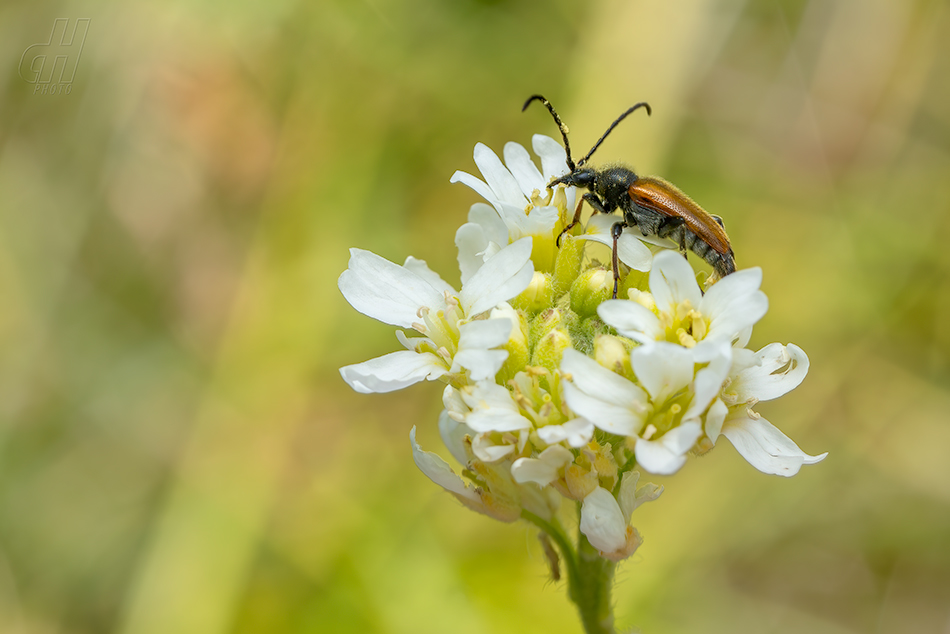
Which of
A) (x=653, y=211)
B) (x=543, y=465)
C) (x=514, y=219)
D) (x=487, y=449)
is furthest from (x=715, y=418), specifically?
(x=514, y=219)

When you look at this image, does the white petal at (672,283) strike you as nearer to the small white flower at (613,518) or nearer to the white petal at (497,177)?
the small white flower at (613,518)

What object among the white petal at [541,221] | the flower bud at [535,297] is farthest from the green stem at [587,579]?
the white petal at [541,221]

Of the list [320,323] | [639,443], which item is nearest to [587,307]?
[639,443]

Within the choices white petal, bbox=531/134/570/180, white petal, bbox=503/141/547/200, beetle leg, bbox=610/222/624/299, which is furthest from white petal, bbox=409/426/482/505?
white petal, bbox=531/134/570/180

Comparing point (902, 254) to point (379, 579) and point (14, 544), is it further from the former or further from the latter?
point (14, 544)

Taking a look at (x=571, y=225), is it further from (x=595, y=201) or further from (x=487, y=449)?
(x=487, y=449)
